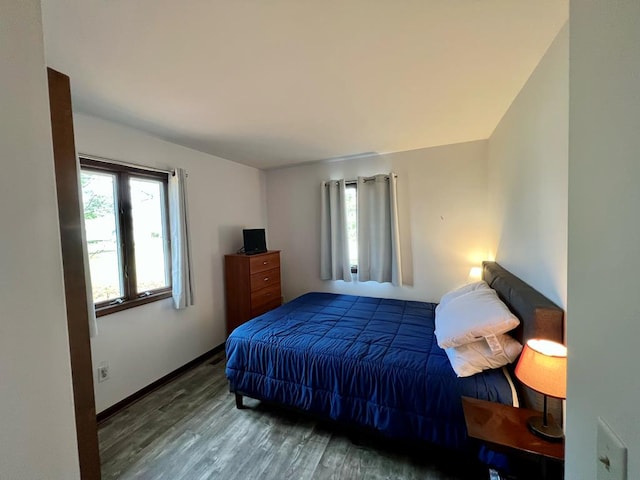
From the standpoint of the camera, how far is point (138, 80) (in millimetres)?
1587

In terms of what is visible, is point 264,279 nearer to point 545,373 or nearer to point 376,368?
point 376,368

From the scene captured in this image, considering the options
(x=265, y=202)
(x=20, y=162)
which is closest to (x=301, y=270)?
(x=265, y=202)

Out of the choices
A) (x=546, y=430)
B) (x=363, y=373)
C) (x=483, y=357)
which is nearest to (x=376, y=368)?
(x=363, y=373)

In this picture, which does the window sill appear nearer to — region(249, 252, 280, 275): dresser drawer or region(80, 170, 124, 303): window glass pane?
region(80, 170, 124, 303): window glass pane

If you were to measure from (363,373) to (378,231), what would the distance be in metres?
1.97

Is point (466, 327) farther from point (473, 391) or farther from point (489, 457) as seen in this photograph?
point (489, 457)

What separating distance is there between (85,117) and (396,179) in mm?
3037

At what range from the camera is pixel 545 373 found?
42.1 inches

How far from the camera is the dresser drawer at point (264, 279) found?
10.7 ft

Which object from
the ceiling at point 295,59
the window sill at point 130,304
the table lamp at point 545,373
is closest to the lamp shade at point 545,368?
the table lamp at point 545,373

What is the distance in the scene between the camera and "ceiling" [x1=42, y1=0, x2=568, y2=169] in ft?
3.68

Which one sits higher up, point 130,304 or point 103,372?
point 130,304

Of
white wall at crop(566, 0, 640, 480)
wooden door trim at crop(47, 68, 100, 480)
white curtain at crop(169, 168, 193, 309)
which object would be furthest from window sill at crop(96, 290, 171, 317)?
white wall at crop(566, 0, 640, 480)

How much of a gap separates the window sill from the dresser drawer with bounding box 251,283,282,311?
3.02 ft
